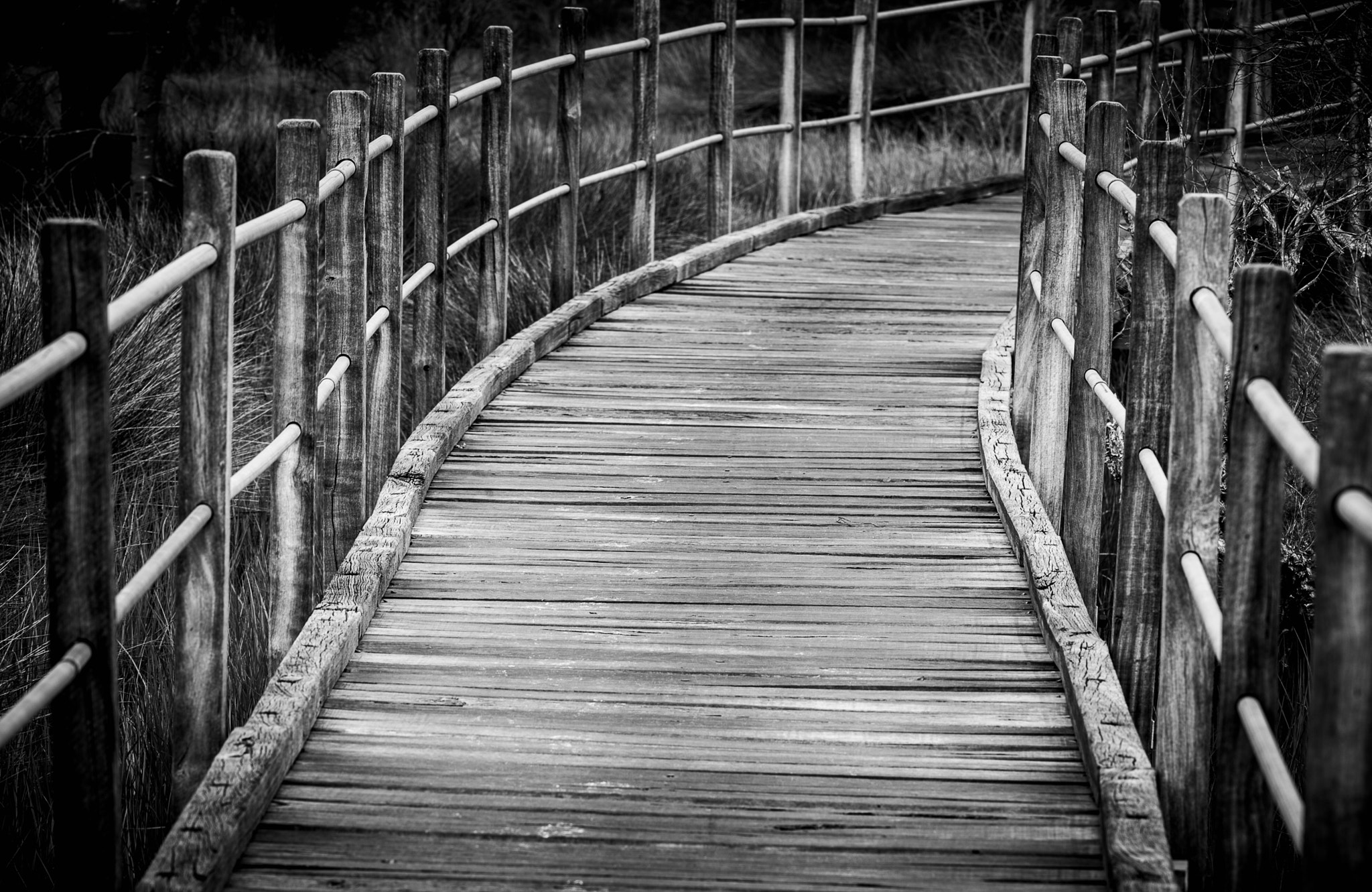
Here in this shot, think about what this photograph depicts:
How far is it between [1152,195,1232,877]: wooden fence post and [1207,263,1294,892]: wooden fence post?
0.36 metres

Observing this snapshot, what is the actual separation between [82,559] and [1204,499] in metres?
1.79

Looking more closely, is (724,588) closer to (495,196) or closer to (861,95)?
(495,196)

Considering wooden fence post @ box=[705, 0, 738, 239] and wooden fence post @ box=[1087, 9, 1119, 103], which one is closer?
wooden fence post @ box=[705, 0, 738, 239]

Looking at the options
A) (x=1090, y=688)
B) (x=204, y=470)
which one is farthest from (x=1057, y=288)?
(x=204, y=470)

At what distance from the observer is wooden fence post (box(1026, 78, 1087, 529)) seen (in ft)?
14.4

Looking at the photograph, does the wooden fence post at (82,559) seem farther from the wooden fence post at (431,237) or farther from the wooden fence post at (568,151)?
the wooden fence post at (568,151)

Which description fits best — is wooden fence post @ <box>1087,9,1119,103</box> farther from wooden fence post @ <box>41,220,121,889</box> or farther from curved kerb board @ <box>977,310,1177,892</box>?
wooden fence post @ <box>41,220,121,889</box>

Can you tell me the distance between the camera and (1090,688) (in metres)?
3.18

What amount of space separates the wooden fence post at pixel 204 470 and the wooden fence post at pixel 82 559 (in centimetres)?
53

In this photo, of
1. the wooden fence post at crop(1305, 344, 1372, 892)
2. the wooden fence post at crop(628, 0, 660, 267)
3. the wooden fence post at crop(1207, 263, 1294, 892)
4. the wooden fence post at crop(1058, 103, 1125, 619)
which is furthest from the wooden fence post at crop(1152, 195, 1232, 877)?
the wooden fence post at crop(628, 0, 660, 267)

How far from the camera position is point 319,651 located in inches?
131

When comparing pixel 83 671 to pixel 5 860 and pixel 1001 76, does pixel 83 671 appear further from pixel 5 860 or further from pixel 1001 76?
pixel 1001 76

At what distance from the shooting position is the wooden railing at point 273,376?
228 cm

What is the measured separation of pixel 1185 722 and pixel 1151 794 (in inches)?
7.6
